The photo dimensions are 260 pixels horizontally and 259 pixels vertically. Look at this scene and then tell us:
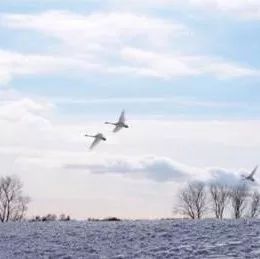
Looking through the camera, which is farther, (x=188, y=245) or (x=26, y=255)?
(x=26, y=255)

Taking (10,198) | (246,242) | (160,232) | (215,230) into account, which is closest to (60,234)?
(160,232)

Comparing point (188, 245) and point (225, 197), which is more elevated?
point (225, 197)

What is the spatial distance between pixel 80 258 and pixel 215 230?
4.82 meters

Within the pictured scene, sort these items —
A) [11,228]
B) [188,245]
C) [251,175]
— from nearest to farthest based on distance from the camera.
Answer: [188,245] < [11,228] < [251,175]

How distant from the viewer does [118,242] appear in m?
31.1

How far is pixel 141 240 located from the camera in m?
30.8

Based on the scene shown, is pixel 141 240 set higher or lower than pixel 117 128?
lower

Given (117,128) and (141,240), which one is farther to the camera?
(117,128)

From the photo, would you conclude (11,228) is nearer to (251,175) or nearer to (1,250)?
(1,250)

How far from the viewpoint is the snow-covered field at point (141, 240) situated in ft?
89.7

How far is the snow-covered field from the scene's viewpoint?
2734cm

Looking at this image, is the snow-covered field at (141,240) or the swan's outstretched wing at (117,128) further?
the swan's outstretched wing at (117,128)

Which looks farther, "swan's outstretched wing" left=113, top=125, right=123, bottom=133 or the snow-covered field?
"swan's outstretched wing" left=113, top=125, right=123, bottom=133

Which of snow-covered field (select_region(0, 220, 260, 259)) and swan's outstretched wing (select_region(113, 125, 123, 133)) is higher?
swan's outstretched wing (select_region(113, 125, 123, 133))
